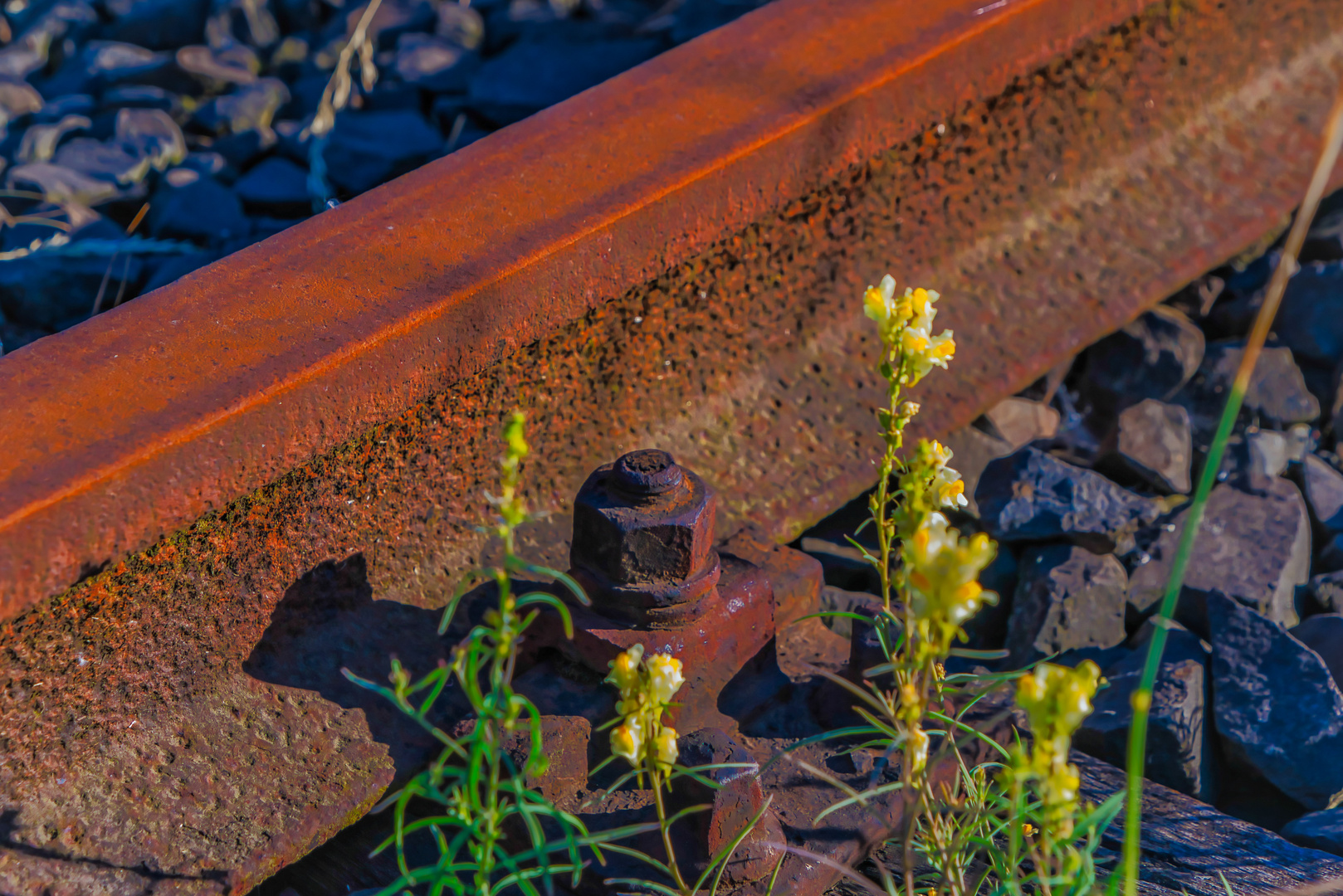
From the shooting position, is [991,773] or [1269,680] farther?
[1269,680]

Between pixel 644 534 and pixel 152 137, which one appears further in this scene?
pixel 152 137

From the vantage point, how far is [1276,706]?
6.83ft

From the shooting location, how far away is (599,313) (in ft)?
6.93

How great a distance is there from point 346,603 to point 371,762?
27 centimetres

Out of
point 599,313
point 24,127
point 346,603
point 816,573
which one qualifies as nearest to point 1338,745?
point 816,573

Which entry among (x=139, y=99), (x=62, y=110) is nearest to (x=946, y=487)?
(x=139, y=99)

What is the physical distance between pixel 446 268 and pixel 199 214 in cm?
114

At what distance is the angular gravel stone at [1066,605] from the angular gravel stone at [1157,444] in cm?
41

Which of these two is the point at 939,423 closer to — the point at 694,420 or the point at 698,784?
the point at 694,420

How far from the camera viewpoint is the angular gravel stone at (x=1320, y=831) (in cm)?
185

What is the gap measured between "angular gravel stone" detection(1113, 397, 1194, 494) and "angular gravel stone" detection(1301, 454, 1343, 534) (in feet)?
0.80

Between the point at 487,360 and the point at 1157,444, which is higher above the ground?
the point at 487,360

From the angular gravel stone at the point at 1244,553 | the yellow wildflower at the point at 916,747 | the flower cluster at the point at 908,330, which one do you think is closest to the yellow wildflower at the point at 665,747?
the yellow wildflower at the point at 916,747

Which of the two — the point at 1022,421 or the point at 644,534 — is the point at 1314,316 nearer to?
the point at 1022,421
